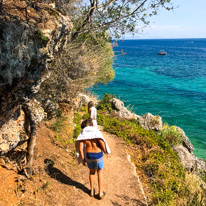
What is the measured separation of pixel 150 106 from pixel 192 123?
5880mm

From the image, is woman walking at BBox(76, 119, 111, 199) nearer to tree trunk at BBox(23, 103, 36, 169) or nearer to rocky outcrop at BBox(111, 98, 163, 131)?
tree trunk at BBox(23, 103, 36, 169)

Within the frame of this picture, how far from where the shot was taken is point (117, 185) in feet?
23.5

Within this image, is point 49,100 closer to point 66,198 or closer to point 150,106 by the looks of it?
point 66,198

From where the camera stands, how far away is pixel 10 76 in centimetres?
390

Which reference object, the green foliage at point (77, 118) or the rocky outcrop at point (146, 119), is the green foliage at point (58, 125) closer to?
the green foliage at point (77, 118)

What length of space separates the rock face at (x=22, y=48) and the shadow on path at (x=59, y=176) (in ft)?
7.05

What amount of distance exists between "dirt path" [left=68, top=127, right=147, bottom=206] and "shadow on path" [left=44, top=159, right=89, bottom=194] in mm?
172

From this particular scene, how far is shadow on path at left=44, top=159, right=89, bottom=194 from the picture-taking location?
6.60m

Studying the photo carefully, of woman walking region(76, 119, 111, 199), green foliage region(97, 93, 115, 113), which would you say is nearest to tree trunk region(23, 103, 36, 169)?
woman walking region(76, 119, 111, 199)

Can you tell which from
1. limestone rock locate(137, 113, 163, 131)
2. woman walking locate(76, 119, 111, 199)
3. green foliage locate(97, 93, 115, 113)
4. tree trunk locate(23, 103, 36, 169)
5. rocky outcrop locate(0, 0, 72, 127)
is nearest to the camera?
rocky outcrop locate(0, 0, 72, 127)

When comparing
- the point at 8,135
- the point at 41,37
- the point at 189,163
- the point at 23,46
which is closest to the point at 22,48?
the point at 23,46

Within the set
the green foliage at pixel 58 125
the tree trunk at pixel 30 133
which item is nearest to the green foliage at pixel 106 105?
the green foliage at pixel 58 125

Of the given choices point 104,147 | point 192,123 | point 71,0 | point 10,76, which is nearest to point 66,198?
point 104,147

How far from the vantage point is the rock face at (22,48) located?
3824 mm
